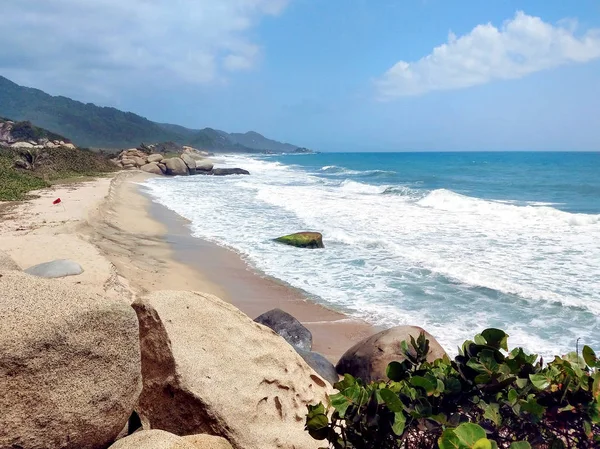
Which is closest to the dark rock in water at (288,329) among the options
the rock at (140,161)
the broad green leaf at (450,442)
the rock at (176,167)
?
the broad green leaf at (450,442)

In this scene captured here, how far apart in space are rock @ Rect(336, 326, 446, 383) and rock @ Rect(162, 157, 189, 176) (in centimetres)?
3833

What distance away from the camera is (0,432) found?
7.34 feet

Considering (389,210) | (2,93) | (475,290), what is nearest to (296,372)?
(475,290)

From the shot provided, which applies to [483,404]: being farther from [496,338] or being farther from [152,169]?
[152,169]

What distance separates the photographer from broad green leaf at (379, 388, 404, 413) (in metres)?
2.08

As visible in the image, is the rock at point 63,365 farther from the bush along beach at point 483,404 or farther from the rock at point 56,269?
the rock at point 56,269

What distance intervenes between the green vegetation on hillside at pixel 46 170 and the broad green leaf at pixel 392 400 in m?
17.4

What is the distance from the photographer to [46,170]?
90.0 feet

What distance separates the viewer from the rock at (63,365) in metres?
2.27

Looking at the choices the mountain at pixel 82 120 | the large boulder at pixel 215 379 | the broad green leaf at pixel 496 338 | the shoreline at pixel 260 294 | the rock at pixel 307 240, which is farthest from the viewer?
the mountain at pixel 82 120

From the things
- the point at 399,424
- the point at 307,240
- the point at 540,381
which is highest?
the point at 540,381

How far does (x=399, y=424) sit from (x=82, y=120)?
5410 inches

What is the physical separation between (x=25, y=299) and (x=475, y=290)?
8742mm

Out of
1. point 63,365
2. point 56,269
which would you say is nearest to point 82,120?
point 56,269
